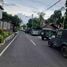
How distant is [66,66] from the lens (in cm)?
1053


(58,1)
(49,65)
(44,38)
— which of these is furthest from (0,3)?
(49,65)

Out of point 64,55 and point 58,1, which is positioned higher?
point 58,1

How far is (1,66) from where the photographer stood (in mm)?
9875

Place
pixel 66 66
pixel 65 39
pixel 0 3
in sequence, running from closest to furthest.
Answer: pixel 66 66, pixel 65 39, pixel 0 3

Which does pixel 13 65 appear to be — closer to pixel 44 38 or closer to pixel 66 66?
pixel 66 66

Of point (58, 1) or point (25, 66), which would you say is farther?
point (58, 1)

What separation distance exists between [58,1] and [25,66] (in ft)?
68.7

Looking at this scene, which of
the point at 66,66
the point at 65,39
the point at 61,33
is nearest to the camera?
the point at 66,66

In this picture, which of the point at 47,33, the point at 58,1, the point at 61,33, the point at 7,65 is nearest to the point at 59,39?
the point at 61,33

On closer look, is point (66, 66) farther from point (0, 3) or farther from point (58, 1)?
point (0, 3)

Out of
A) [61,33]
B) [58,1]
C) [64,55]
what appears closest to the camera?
[64,55]

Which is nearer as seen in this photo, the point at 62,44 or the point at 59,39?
the point at 62,44

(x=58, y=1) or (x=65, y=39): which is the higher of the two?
(x=58, y=1)

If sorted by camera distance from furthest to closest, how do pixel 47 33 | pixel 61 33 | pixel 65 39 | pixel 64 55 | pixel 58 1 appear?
1. pixel 47 33
2. pixel 58 1
3. pixel 61 33
4. pixel 65 39
5. pixel 64 55
